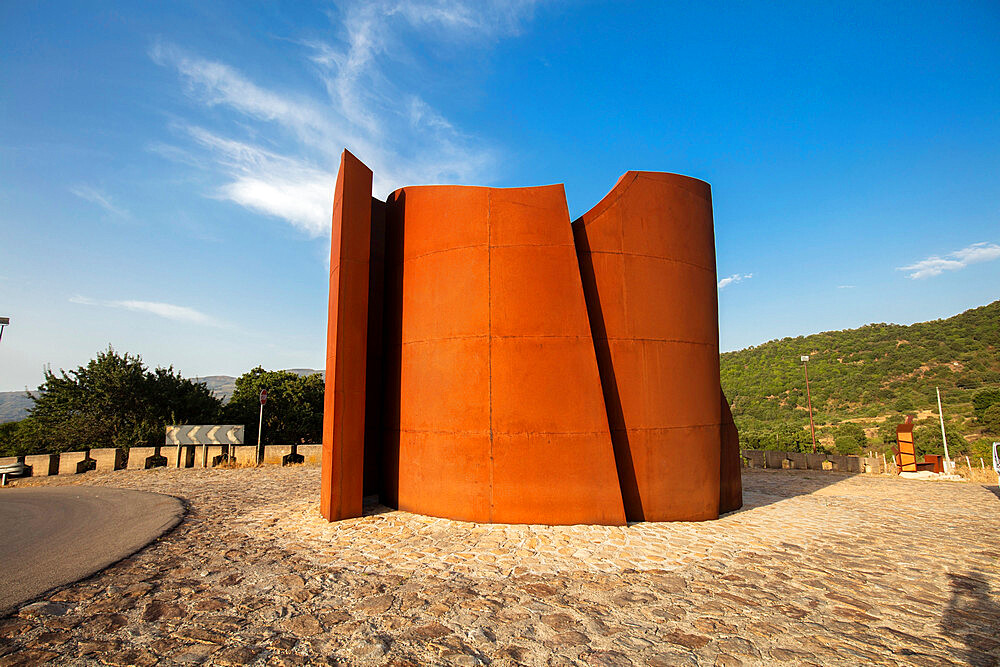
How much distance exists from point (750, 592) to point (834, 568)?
1723 millimetres

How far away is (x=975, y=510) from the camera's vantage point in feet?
32.6

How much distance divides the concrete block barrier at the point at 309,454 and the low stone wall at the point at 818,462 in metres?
17.7

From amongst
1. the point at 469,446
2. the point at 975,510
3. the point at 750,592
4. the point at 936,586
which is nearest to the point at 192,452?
the point at 469,446

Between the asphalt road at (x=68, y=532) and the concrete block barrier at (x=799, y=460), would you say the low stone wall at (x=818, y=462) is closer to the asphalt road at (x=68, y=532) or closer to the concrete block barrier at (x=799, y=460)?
the concrete block barrier at (x=799, y=460)

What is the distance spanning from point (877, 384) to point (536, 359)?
135ft

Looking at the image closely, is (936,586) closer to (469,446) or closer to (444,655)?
(444,655)

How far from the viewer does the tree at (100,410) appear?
2483 cm

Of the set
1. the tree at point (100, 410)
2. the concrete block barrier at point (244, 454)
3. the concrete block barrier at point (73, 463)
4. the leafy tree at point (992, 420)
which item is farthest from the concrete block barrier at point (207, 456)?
the leafy tree at point (992, 420)

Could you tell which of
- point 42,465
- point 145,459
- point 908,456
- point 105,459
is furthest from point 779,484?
point 42,465

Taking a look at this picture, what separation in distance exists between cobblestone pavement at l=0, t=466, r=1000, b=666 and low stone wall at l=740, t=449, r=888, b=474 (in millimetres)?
10642

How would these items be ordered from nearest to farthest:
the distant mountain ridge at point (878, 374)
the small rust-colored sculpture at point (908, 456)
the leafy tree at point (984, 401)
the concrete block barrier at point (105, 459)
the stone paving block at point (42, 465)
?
1. the stone paving block at point (42, 465)
2. the small rust-colored sculpture at point (908, 456)
3. the concrete block barrier at point (105, 459)
4. the leafy tree at point (984, 401)
5. the distant mountain ridge at point (878, 374)

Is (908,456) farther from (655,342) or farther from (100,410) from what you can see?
Answer: (100,410)

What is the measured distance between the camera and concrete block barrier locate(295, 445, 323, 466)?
61.1ft

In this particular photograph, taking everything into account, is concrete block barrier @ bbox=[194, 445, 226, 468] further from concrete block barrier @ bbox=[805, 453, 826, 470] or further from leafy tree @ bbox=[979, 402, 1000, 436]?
leafy tree @ bbox=[979, 402, 1000, 436]
